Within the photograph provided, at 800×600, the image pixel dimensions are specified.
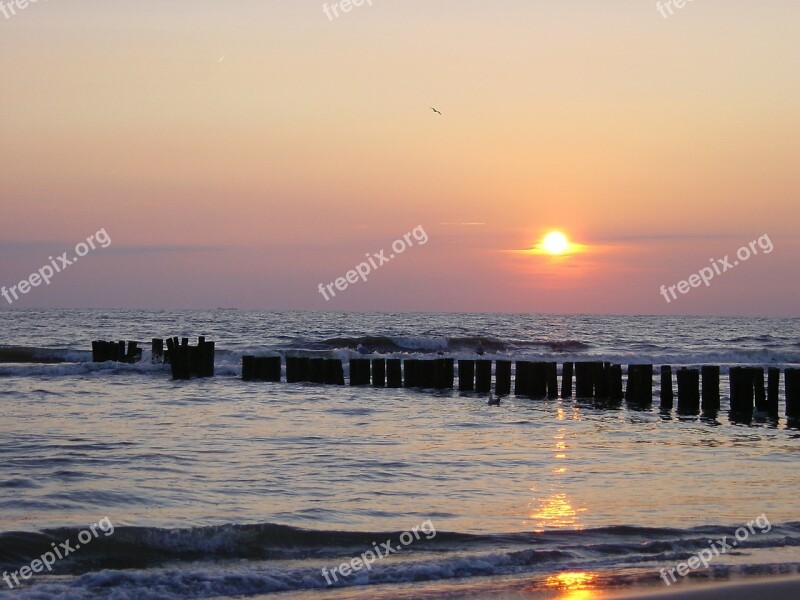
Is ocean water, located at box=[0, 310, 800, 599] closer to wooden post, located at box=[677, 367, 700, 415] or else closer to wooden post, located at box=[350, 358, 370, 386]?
wooden post, located at box=[677, 367, 700, 415]

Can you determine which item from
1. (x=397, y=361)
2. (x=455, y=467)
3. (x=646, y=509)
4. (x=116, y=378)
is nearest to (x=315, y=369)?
(x=397, y=361)

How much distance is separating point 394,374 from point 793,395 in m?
10.2

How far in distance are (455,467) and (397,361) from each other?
501 inches

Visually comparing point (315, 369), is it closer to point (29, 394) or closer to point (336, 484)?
point (29, 394)

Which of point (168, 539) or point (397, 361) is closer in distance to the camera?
point (168, 539)

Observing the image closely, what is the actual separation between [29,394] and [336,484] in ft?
40.1

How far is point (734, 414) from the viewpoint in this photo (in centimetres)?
2016

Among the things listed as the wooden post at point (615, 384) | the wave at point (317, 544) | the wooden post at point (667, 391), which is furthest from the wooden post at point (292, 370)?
the wave at point (317, 544)

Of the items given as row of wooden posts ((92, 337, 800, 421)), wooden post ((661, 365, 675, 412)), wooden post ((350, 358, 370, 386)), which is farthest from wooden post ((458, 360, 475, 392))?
wooden post ((661, 365, 675, 412))

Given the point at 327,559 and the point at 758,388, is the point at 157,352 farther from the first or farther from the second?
the point at 327,559

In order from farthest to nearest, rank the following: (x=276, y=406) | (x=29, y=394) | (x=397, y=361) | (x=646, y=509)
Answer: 1. (x=397, y=361)
2. (x=29, y=394)
3. (x=276, y=406)
4. (x=646, y=509)

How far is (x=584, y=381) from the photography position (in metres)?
23.4

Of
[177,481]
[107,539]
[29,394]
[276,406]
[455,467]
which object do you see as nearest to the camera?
[107,539]

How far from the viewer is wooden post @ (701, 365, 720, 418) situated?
21203 millimetres
